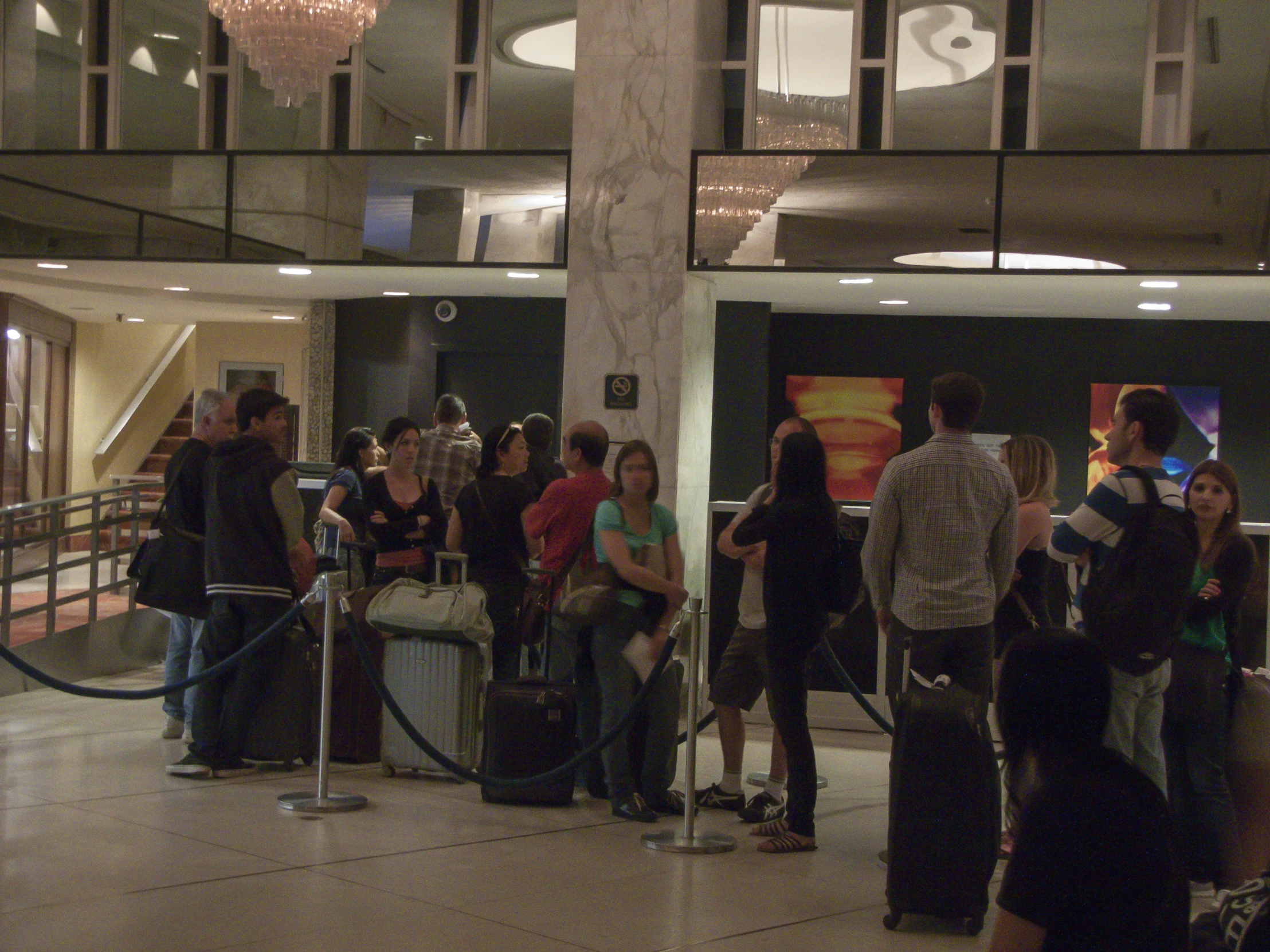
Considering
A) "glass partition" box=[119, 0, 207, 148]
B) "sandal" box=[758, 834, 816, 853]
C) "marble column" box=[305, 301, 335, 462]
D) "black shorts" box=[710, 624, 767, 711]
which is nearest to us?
"sandal" box=[758, 834, 816, 853]

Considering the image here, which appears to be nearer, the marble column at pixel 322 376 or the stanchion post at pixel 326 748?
the stanchion post at pixel 326 748

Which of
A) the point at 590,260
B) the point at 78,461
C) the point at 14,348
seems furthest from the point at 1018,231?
the point at 78,461

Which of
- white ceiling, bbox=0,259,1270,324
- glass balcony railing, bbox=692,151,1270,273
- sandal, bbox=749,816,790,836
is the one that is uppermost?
glass balcony railing, bbox=692,151,1270,273

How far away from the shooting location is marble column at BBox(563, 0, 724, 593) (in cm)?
1021

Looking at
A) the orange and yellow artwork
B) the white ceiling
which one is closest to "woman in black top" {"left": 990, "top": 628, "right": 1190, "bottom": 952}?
the white ceiling

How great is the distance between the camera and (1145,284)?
10.9 m

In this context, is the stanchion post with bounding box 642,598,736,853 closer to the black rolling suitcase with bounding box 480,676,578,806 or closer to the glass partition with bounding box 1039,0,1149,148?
the black rolling suitcase with bounding box 480,676,578,806

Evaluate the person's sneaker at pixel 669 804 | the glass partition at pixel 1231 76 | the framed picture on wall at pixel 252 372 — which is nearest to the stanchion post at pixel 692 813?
the person's sneaker at pixel 669 804

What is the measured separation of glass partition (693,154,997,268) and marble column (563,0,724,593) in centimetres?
31

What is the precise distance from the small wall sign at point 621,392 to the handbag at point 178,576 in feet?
12.0

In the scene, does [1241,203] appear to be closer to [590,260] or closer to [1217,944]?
[590,260]

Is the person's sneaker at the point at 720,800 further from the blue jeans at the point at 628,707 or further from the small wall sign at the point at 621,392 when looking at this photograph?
the small wall sign at the point at 621,392

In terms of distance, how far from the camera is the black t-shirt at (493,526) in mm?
7305

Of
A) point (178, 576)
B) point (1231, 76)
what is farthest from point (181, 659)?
point (1231, 76)
